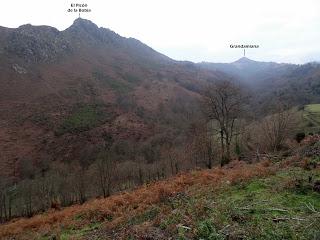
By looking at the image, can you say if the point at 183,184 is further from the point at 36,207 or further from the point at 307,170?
the point at 36,207

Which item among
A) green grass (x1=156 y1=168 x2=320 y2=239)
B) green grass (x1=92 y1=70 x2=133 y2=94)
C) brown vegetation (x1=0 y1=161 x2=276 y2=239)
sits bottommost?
brown vegetation (x1=0 y1=161 x2=276 y2=239)

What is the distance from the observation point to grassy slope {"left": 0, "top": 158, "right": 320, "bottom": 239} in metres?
8.20

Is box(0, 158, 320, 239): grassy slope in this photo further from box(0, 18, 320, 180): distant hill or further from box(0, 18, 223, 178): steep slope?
box(0, 18, 223, 178): steep slope

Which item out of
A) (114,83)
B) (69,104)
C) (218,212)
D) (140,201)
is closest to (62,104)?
(69,104)

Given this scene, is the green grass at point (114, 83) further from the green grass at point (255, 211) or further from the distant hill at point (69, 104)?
the green grass at point (255, 211)

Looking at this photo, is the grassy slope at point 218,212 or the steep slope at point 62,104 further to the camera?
the steep slope at point 62,104

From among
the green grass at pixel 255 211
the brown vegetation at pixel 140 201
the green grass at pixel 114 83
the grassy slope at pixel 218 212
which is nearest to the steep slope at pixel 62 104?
the green grass at pixel 114 83

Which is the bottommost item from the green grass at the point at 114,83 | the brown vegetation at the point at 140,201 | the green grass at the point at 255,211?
the brown vegetation at the point at 140,201

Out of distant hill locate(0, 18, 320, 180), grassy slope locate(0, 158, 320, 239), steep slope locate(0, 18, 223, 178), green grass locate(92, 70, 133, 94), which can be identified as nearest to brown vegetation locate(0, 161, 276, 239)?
grassy slope locate(0, 158, 320, 239)

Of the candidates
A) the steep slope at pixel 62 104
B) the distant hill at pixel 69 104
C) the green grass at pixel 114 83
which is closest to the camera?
the distant hill at pixel 69 104

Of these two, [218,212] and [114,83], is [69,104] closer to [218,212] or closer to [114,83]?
[114,83]

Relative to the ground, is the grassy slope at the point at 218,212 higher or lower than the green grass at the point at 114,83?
lower

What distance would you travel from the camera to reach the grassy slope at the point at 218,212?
8203mm

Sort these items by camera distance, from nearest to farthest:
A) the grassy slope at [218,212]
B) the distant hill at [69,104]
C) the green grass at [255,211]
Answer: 1. the green grass at [255,211]
2. the grassy slope at [218,212]
3. the distant hill at [69,104]
